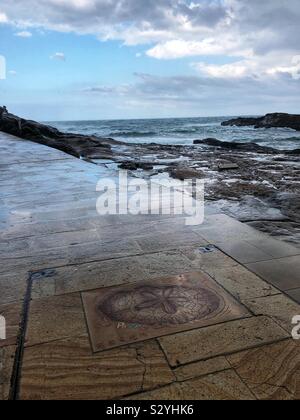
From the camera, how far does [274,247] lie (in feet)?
13.5

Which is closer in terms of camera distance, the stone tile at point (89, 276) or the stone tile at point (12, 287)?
the stone tile at point (12, 287)

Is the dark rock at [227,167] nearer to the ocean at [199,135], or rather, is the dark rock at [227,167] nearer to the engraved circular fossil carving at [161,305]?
the engraved circular fossil carving at [161,305]

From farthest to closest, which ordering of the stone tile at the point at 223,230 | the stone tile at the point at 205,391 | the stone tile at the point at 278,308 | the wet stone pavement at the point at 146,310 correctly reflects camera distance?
1. the stone tile at the point at 223,230
2. the stone tile at the point at 278,308
3. the wet stone pavement at the point at 146,310
4. the stone tile at the point at 205,391

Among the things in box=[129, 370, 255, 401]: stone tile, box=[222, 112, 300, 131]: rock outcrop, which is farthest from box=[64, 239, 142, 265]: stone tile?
box=[222, 112, 300, 131]: rock outcrop

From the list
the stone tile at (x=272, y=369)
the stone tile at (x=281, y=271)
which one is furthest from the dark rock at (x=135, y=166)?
the stone tile at (x=272, y=369)

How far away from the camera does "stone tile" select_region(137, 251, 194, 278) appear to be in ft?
11.5

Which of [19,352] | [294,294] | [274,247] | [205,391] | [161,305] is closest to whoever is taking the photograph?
[205,391]

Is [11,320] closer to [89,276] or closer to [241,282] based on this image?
[89,276]

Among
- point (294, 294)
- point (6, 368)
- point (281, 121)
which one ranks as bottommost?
point (6, 368)

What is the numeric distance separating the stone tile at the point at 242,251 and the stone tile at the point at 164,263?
492 millimetres

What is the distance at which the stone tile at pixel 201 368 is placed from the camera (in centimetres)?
215

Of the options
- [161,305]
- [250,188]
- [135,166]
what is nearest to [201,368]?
[161,305]

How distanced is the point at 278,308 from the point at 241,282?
477 millimetres
